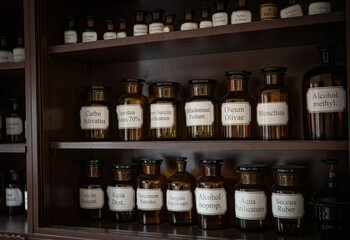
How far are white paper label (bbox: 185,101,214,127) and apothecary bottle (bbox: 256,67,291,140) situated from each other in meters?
0.15

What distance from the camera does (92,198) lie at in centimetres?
136

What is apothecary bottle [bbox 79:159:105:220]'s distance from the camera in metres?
1.36

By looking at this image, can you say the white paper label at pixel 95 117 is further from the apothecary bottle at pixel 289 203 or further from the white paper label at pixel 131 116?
the apothecary bottle at pixel 289 203

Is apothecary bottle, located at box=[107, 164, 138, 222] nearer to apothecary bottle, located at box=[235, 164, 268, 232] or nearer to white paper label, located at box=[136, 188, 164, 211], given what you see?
white paper label, located at box=[136, 188, 164, 211]

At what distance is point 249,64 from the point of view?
1330 mm

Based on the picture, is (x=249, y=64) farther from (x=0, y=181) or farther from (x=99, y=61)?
(x=0, y=181)

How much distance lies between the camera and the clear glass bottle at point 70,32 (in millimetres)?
1353

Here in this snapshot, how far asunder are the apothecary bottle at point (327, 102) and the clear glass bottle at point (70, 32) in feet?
2.58

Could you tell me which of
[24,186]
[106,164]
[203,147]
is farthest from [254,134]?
[24,186]

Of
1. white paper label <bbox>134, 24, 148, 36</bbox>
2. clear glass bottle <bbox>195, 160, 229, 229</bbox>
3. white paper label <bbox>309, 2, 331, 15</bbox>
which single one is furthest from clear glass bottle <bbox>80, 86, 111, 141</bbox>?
white paper label <bbox>309, 2, 331, 15</bbox>

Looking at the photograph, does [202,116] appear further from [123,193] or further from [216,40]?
[123,193]

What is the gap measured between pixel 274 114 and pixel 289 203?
25cm

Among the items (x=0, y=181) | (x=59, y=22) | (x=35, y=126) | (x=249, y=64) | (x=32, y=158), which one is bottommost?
(x=0, y=181)

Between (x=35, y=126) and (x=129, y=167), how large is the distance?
33 cm
